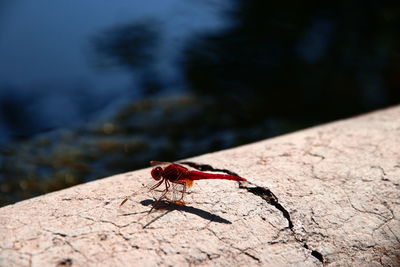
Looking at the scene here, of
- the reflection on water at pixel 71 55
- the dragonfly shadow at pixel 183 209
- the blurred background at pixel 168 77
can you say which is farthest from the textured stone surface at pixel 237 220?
the reflection on water at pixel 71 55

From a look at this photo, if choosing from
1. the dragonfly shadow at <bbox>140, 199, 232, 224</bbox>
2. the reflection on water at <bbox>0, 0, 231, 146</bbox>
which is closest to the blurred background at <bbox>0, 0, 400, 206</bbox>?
the reflection on water at <bbox>0, 0, 231, 146</bbox>

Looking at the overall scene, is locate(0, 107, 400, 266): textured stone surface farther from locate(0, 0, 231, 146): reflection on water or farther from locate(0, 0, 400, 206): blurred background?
locate(0, 0, 231, 146): reflection on water

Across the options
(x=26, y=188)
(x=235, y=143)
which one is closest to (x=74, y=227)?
(x=26, y=188)

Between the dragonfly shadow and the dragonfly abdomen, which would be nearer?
the dragonfly shadow

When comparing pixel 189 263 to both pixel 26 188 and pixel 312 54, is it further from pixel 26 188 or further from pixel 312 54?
pixel 312 54

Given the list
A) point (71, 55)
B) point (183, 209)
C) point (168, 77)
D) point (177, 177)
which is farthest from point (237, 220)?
point (71, 55)

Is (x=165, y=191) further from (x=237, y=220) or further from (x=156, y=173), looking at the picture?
(x=237, y=220)
